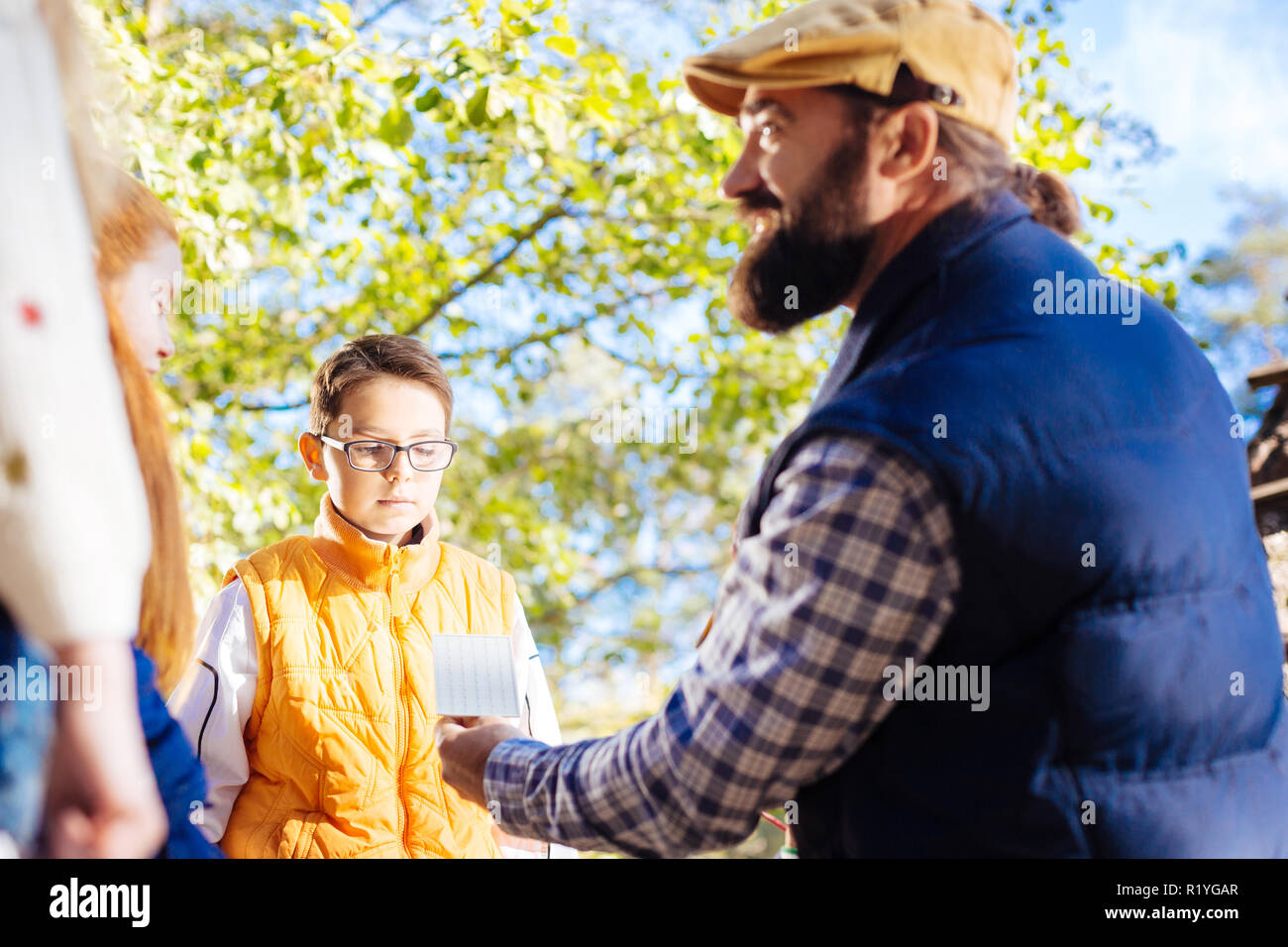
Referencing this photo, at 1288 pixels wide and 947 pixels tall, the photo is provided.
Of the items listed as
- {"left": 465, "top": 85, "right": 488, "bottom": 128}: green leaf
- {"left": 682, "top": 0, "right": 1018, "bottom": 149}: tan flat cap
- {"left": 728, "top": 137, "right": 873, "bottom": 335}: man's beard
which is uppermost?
{"left": 465, "top": 85, "right": 488, "bottom": 128}: green leaf

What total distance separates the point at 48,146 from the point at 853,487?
0.82 meters

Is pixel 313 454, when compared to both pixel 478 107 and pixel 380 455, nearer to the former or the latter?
pixel 380 455

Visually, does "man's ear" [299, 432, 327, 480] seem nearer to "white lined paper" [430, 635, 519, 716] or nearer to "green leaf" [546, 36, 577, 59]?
"white lined paper" [430, 635, 519, 716]

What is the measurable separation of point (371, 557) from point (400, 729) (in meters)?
0.31

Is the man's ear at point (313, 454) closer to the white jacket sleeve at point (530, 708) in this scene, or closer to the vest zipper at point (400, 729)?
the vest zipper at point (400, 729)

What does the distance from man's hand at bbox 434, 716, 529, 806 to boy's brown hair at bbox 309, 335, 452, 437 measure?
724 millimetres

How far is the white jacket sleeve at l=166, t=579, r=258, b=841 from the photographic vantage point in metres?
1.88

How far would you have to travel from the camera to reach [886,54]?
59.4 inches

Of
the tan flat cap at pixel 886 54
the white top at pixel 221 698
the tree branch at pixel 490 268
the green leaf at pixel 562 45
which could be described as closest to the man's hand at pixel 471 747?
the white top at pixel 221 698

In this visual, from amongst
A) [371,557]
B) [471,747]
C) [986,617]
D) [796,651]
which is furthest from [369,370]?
[986,617]

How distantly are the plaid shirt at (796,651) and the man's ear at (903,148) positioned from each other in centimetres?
45

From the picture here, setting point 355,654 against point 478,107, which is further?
point 478,107

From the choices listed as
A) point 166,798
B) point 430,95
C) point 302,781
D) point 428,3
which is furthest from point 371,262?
point 166,798

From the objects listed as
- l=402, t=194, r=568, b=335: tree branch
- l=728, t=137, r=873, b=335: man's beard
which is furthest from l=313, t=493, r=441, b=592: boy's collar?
l=402, t=194, r=568, b=335: tree branch
